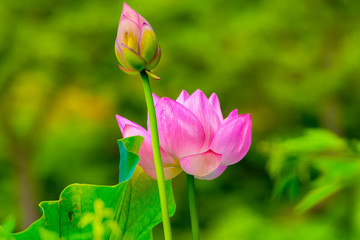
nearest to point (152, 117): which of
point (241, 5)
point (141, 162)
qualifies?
point (141, 162)

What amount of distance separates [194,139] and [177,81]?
3.32m

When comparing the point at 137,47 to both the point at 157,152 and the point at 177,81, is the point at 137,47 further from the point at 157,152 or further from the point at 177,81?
the point at 177,81

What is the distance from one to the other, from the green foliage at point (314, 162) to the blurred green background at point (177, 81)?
7.30 feet

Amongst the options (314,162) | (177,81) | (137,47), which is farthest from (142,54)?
(177,81)

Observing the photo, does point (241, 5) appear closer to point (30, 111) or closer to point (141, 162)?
point (30, 111)

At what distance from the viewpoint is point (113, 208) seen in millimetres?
240

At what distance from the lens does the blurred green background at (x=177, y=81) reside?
135 inches

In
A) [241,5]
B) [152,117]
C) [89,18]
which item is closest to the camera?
[152,117]

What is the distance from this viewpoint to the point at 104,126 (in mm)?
3697

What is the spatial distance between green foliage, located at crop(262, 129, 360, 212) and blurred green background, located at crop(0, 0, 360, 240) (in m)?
2.23

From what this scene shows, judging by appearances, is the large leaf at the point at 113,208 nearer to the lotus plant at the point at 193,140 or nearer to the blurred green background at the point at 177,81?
the lotus plant at the point at 193,140

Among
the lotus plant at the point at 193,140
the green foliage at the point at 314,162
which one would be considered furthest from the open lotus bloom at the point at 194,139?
the green foliage at the point at 314,162

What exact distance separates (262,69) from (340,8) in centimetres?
62

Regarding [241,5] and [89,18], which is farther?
[241,5]
